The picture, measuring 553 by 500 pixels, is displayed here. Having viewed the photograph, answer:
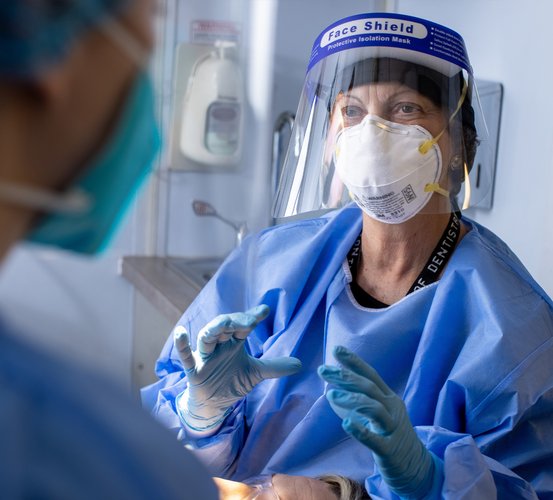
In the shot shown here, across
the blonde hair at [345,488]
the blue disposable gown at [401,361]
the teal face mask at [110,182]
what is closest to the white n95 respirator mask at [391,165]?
the blue disposable gown at [401,361]

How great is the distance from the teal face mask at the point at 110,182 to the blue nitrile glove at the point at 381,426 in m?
0.67

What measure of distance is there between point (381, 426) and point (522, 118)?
1.31 meters

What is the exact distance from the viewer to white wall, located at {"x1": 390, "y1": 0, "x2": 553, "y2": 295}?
7.09 feet

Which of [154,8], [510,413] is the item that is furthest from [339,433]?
[154,8]

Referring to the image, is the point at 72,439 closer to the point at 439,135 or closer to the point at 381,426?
the point at 381,426

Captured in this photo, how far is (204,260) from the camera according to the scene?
8.17 feet

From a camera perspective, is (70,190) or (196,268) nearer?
(70,190)

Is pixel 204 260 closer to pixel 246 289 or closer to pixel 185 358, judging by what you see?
pixel 246 289

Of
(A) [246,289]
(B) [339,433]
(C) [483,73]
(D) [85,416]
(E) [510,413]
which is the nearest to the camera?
(D) [85,416]

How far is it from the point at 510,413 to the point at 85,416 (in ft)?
3.21

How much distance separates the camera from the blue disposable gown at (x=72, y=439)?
496 millimetres

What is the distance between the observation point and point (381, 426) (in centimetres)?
121

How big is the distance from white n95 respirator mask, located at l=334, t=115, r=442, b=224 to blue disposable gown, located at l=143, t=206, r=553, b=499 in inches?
5.9

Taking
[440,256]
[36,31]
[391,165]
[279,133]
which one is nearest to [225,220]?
[391,165]
